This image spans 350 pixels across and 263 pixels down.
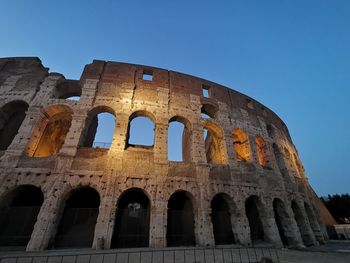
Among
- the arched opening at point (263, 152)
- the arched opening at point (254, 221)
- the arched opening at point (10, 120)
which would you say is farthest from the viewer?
the arched opening at point (263, 152)

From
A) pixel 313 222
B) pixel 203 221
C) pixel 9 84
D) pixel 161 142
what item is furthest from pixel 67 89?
pixel 313 222

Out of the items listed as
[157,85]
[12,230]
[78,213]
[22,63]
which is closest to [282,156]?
[157,85]

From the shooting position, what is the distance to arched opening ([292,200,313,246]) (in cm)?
1185

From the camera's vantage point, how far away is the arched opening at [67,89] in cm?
1202

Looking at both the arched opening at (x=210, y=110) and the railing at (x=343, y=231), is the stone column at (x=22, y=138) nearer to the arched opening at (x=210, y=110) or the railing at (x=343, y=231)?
the arched opening at (x=210, y=110)

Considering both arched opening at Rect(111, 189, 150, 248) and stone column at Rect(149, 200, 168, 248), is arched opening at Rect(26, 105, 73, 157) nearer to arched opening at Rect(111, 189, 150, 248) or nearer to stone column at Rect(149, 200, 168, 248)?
arched opening at Rect(111, 189, 150, 248)

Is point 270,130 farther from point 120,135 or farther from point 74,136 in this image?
point 74,136

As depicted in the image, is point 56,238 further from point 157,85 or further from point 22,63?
point 22,63

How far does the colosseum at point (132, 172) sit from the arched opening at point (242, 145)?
11 cm

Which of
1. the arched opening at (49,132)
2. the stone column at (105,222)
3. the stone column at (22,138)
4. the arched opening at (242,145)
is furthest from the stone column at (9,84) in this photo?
the arched opening at (242,145)

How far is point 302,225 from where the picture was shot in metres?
12.4

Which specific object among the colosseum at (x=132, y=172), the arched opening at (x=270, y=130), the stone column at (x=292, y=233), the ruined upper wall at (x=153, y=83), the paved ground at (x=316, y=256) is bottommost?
the paved ground at (x=316, y=256)

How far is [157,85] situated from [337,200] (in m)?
30.5

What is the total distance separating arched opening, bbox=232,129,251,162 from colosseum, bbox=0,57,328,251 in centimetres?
11
